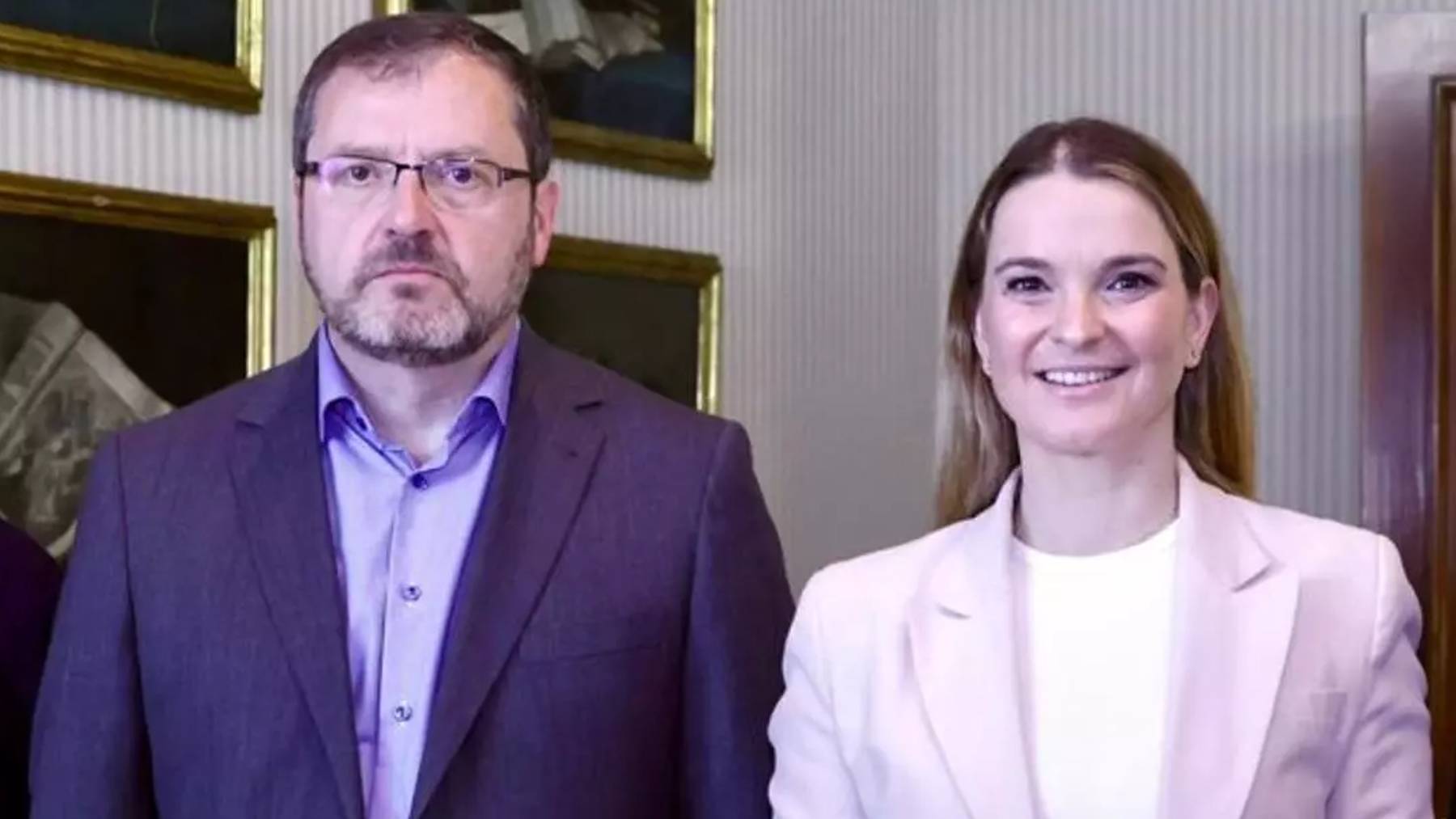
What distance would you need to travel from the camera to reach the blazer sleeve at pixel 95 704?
1.86 metres

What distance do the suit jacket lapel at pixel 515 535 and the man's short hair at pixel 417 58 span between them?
0.69 feet

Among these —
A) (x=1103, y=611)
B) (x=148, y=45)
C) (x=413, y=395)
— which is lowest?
(x=1103, y=611)

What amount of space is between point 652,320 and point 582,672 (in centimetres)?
120

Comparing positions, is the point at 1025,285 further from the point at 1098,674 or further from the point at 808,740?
the point at 808,740

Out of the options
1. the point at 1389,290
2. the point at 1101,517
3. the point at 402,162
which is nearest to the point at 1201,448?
the point at 1101,517

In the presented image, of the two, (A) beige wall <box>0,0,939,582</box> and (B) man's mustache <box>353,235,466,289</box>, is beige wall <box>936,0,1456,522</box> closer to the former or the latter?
(A) beige wall <box>0,0,939,582</box>

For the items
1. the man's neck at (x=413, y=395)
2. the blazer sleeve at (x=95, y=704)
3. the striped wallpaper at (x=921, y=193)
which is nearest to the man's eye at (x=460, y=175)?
the man's neck at (x=413, y=395)

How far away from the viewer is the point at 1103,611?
1.81 m

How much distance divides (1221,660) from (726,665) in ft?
1.52

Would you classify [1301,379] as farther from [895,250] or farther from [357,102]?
[357,102]

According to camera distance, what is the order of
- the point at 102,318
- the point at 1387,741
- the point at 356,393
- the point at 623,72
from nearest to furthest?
the point at 1387,741 → the point at 356,393 → the point at 102,318 → the point at 623,72

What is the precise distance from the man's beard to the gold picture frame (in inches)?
21.2

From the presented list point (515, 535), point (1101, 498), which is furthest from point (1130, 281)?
point (515, 535)

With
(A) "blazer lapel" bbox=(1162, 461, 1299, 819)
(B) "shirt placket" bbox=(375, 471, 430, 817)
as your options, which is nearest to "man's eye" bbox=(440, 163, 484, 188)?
(B) "shirt placket" bbox=(375, 471, 430, 817)
